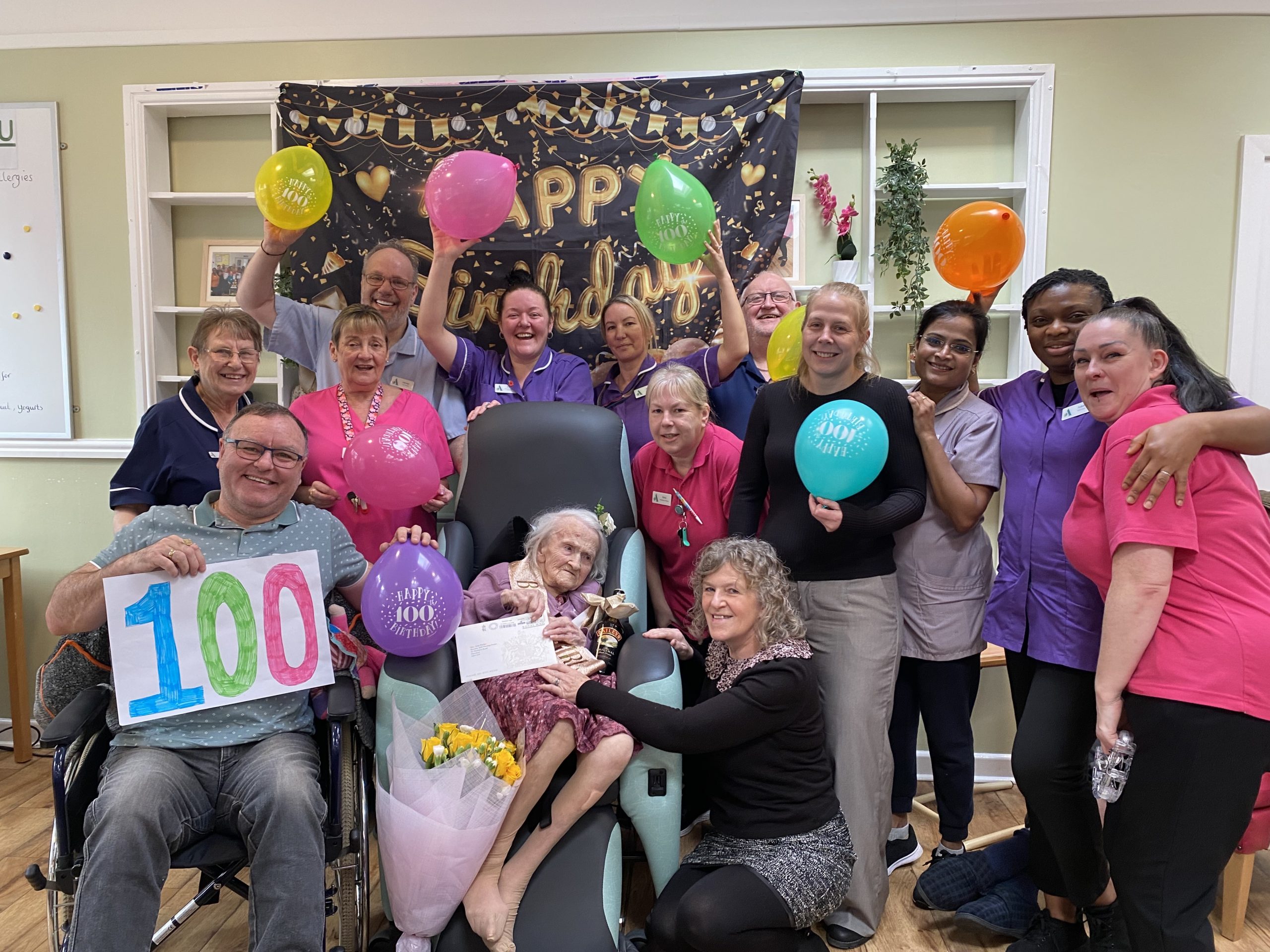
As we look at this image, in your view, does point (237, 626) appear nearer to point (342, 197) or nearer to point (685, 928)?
point (685, 928)

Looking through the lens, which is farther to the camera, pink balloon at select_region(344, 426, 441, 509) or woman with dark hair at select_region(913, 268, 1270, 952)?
pink balloon at select_region(344, 426, 441, 509)

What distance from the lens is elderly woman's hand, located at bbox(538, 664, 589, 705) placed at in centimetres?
181

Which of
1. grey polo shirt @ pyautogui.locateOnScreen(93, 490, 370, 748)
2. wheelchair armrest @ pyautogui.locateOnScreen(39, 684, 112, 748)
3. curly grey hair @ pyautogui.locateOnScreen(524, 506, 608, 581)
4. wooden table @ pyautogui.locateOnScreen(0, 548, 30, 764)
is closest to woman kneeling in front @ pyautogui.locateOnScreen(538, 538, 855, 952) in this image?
curly grey hair @ pyautogui.locateOnScreen(524, 506, 608, 581)

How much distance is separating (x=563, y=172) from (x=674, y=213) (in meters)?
0.76

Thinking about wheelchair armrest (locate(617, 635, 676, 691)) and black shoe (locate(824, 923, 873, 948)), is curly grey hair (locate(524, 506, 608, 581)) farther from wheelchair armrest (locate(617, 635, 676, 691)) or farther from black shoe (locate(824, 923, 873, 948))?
black shoe (locate(824, 923, 873, 948))

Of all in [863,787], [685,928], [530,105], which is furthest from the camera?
[530,105]

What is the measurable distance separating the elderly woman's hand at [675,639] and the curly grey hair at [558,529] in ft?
0.71

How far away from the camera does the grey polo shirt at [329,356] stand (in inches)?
105

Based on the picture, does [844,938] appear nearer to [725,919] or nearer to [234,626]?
[725,919]

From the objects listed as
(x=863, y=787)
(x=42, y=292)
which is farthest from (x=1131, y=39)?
(x=42, y=292)

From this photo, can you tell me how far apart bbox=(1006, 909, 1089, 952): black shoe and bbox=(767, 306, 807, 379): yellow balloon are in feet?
4.90

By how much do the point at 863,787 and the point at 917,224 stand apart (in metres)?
2.03

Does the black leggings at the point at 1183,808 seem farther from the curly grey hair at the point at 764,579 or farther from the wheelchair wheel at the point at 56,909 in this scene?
the wheelchair wheel at the point at 56,909

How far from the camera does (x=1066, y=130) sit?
2.92 metres
